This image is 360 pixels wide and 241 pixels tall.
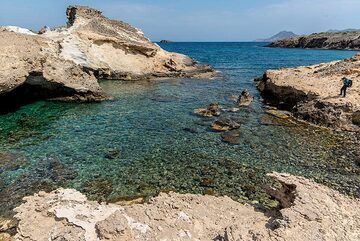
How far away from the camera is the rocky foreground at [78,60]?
80.0 ft

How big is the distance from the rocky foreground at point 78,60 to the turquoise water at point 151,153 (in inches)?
76.9

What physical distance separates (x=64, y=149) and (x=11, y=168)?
10.0 ft

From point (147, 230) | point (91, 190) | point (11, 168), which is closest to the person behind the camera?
point (147, 230)

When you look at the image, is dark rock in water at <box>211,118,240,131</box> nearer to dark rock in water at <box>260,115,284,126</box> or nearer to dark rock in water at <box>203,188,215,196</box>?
dark rock in water at <box>260,115,284,126</box>

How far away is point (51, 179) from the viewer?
48.0 ft

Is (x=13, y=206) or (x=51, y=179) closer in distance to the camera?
(x=13, y=206)

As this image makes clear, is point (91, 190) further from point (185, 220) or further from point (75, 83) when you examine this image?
point (75, 83)

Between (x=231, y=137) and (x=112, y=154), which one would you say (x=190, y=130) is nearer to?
(x=231, y=137)

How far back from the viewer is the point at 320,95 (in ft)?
84.4

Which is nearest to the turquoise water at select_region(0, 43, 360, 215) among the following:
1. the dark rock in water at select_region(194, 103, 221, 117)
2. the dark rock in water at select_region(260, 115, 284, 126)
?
the dark rock in water at select_region(260, 115, 284, 126)

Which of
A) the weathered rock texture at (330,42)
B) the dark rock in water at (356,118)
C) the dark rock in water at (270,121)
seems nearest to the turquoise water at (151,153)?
the dark rock in water at (270,121)

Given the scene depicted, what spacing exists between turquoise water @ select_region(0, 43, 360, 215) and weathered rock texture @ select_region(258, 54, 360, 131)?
1711 millimetres

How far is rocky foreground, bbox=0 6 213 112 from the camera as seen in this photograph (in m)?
24.4

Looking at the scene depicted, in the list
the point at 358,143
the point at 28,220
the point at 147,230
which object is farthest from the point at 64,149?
the point at 358,143
